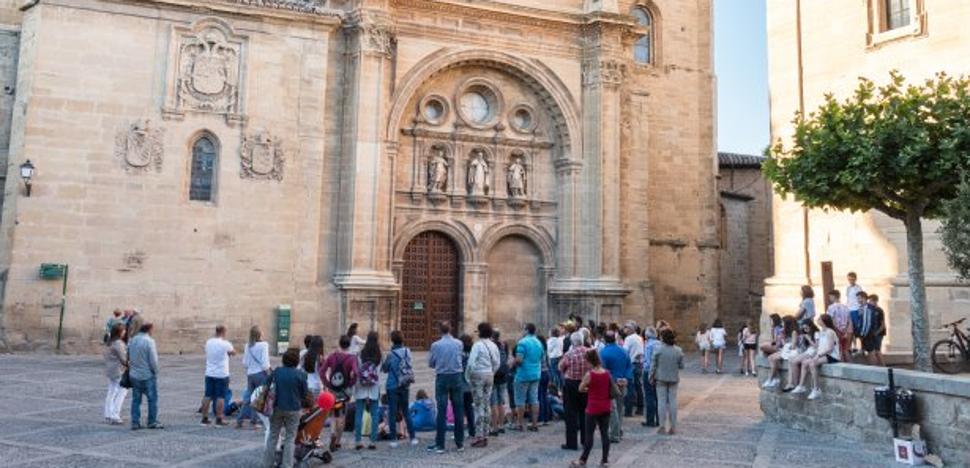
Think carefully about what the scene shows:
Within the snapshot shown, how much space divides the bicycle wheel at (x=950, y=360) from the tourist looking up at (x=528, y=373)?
7032mm

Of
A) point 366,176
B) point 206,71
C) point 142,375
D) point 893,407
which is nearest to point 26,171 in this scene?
point 206,71

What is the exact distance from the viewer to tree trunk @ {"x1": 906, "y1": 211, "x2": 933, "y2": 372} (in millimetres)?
12211

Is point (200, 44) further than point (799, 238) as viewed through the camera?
Yes

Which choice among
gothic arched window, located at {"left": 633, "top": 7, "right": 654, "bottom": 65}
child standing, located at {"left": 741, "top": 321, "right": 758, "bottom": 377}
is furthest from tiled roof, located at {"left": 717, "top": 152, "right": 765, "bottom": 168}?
child standing, located at {"left": 741, "top": 321, "right": 758, "bottom": 377}

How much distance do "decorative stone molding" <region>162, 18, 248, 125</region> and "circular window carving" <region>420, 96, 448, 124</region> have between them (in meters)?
5.78

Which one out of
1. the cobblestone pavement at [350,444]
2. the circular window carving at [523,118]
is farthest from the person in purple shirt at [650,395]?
the circular window carving at [523,118]

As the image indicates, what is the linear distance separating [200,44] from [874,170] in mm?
17487

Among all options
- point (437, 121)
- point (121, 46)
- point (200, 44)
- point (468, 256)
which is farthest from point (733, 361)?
point (121, 46)

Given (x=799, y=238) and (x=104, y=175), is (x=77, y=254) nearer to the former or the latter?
(x=104, y=175)

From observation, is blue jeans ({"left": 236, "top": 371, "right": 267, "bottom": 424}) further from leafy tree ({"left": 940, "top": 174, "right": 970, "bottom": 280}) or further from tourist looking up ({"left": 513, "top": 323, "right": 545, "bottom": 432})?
leafy tree ({"left": 940, "top": 174, "right": 970, "bottom": 280})

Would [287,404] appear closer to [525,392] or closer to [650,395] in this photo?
[525,392]

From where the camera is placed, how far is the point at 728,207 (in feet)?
119

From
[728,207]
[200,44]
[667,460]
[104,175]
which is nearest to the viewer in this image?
[667,460]

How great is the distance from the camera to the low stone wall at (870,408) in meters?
8.82
